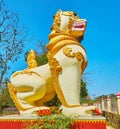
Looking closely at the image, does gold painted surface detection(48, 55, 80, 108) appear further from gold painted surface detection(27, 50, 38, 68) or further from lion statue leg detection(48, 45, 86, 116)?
gold painted surface detection(27, 50, 38, 68)

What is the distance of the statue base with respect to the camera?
12.2 ft

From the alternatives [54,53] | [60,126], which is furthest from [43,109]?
[54,53]

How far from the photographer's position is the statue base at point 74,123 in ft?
12.2

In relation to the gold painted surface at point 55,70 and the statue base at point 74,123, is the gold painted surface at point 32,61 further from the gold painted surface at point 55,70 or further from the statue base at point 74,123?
the statue base at point 74,123

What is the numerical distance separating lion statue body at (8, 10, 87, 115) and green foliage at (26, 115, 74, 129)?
24cm

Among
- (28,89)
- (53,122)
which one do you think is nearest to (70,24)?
(28,89)

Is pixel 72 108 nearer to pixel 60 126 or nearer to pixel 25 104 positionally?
pixel 60 126

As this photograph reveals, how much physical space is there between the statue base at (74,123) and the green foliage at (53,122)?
0.06m

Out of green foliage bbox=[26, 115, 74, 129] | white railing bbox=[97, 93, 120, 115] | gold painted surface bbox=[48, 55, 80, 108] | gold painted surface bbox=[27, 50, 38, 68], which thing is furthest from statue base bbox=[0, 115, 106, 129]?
white railing bbox=[97, 93, 120, 115]

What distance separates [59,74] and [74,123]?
823 mm

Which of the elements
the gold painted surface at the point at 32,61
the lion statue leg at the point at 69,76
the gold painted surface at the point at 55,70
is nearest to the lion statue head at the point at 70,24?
the lion statue leg at the point at 69,76

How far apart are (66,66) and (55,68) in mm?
178

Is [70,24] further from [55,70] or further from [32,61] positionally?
[32,61]

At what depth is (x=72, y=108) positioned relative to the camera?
157 inches
